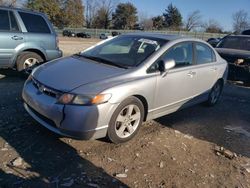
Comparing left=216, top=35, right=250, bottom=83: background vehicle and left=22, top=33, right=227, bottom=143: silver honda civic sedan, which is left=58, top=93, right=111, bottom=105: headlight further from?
left=216, top=35, right=250, bottom=83: background vehicle

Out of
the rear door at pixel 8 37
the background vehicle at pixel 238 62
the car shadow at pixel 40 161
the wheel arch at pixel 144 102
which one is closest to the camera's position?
the car shadow at pixel 40 161

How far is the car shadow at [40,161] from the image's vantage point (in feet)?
11.3

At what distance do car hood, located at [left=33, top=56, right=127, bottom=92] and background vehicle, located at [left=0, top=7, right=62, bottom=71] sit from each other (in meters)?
3.03

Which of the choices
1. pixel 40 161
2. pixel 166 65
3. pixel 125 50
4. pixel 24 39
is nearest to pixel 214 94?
pixel 166 65

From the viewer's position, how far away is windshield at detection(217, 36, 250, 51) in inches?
426

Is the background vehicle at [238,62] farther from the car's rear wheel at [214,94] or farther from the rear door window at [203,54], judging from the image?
the rear door window at [203,54]

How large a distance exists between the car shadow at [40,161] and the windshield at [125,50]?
1.51 meters

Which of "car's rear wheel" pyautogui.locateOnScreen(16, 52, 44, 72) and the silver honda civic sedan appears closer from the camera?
the silver honda civic sedan

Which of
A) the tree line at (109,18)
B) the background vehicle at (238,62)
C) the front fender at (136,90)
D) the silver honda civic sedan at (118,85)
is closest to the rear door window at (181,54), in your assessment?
the silver honda civic sedan at (118,85)

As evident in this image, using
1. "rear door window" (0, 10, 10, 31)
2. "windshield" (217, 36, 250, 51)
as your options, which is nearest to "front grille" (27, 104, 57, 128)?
"rear door window" (0, 10, 10, 31)

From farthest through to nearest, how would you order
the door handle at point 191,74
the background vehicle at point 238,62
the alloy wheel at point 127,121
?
1. the background vehicle at point 238,62
2. the door handle at point 191,74
3. the alloy wheel at point 127,121

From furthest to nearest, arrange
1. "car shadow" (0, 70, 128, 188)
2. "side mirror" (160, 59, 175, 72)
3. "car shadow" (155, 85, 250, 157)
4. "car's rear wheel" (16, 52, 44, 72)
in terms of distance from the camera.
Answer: "car's rear wheel" (16, 52, 44, 72) → "car shadow" (155, 85, 250, 157) → "side mirror" (160, 59, 175, 72) → "car shadow" (0, 70, 128, 188)

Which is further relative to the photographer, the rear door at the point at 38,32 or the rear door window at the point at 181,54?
the rear door at the point at 38,32

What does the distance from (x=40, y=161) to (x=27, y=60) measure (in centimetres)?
464
